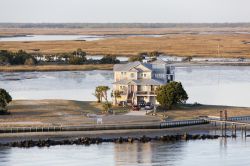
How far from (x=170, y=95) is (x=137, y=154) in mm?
14418

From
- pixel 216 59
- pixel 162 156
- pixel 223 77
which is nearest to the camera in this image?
pixel 162 156

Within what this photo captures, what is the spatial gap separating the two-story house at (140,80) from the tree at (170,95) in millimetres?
2028

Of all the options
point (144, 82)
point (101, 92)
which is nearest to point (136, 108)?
point (144, 82)

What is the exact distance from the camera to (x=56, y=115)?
6341 cm

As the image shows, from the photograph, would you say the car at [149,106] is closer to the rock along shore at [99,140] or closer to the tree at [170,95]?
A: the tree at [170,95]

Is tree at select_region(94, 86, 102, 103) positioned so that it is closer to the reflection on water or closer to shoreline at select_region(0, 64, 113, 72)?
the reflection on water

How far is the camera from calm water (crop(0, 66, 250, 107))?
77688 millimetres

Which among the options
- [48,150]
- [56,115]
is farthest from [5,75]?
[48,150]

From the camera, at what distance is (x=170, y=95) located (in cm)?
6525

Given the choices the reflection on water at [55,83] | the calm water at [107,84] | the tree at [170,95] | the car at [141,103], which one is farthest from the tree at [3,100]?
the calm water at [107,84]

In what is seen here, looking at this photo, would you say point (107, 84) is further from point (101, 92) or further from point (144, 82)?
point (144, 82)

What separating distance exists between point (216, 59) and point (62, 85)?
42268 mm

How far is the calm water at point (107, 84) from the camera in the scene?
77.7m

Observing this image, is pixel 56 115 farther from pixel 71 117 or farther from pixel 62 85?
pixel 62 85
